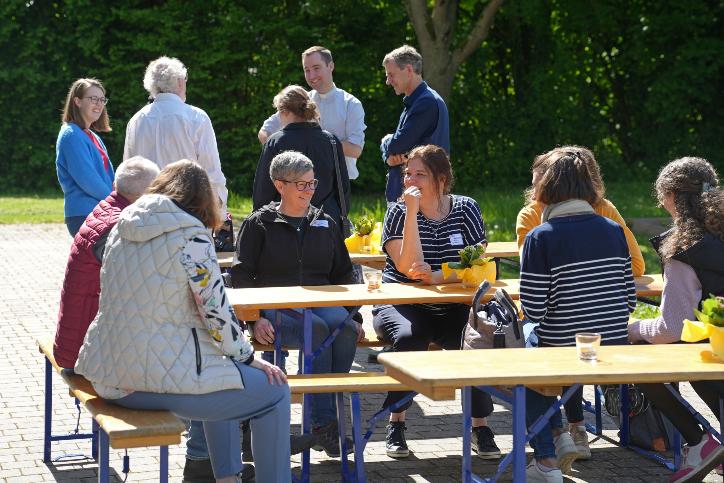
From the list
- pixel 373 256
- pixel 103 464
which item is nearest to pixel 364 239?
pixel 373 256

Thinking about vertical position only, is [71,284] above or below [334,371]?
above

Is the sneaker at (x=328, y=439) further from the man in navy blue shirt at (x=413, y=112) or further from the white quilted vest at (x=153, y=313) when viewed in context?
the man in navy blue shirt at (x=413, y=112)

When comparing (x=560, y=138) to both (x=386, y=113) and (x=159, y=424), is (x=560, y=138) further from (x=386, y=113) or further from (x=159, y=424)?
(x=159, y=424)

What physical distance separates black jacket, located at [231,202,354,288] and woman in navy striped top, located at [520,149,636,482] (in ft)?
4.61

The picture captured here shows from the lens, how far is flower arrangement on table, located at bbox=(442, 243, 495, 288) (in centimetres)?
605

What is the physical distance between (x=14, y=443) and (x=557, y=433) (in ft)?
9.09

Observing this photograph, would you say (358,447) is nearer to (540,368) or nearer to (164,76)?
(540,368)

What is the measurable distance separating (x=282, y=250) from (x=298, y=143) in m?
1.26

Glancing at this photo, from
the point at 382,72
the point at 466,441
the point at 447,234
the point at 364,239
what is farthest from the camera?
the point at 382,72

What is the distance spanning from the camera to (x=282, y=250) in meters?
6.25

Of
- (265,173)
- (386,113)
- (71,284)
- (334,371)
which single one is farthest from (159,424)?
(386,113)

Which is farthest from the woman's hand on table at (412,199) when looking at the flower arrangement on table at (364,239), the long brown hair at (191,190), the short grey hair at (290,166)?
the long brown hair at (191,190)

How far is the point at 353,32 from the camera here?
21438mm

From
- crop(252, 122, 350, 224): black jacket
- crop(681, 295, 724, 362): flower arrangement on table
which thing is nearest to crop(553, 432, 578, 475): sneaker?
crop(681, 295, 724, 362): flower arrangement on table
